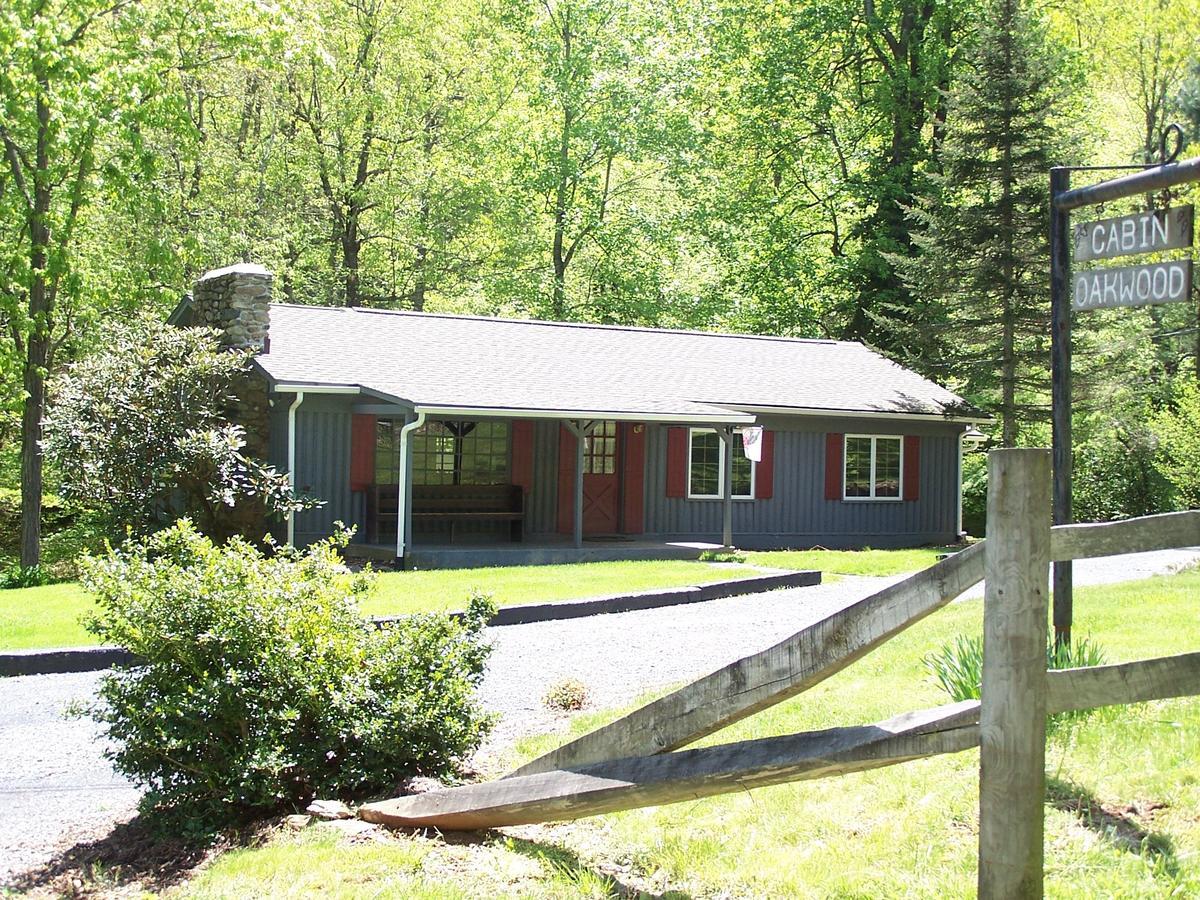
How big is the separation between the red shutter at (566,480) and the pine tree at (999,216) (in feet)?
27.9

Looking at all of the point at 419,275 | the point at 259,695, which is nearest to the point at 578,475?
the point at 259,695

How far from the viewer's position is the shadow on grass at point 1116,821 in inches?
156

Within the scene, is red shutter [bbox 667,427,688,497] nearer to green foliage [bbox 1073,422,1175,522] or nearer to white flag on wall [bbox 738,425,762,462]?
white flag on wall [bbox 738,425,762,462]

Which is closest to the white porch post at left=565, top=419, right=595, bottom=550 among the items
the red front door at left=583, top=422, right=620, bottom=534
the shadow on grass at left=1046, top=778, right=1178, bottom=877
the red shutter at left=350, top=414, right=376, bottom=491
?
the red front door at left=583, top=422, right=620, bottom=534

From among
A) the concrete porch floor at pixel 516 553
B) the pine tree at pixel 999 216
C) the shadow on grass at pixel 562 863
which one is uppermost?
the pine tree at pixel 999 216

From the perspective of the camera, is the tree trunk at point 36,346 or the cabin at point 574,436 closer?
the cabin at point 574,436

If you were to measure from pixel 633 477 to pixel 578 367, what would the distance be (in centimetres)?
224

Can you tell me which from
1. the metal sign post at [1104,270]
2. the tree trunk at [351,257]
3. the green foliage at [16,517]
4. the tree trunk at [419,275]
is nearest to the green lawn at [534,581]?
the metal sign post at [1104,270]

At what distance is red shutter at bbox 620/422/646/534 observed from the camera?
21.1 meters

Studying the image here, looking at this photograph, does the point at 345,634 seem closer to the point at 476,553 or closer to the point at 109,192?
the point at 476,553

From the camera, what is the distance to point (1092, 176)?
32000mm

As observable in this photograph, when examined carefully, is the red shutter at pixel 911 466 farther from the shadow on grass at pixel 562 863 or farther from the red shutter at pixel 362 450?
the shadow on grass at pixel 562 863

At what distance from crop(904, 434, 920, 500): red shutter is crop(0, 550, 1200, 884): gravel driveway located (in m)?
8.16

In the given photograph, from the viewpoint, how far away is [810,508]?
22.3m
